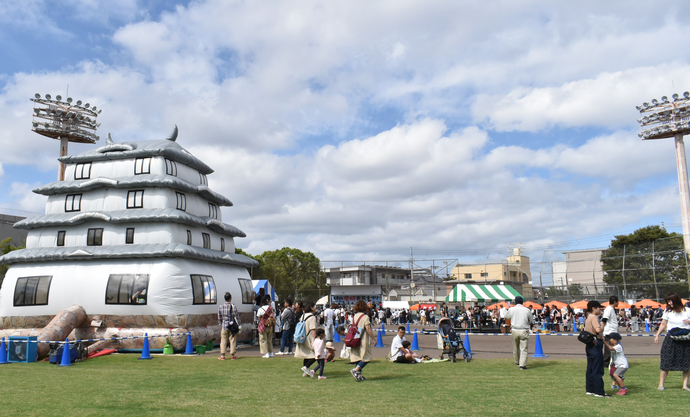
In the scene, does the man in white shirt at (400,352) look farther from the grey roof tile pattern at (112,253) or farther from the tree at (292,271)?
the tree at (292,271)

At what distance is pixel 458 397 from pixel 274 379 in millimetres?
4337

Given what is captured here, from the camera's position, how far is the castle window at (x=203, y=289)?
761 inches

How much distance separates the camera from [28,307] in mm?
19812

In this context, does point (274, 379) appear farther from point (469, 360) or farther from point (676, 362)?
point (676, 362)

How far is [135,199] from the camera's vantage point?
2053 cm

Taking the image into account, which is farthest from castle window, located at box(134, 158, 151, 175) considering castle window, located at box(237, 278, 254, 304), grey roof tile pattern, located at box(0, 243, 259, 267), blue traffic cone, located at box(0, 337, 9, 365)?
blue traffic cone, located at box(0, 337, 9, 365)

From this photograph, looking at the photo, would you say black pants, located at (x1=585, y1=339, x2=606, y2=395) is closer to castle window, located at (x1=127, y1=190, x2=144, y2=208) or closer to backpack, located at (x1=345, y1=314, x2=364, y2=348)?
backpack, located at (x1=345, y1=314, x2=364, y2=348)

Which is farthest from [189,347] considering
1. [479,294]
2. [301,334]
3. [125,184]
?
[479,294]

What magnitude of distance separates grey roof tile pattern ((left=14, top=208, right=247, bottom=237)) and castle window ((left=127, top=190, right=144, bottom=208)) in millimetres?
271

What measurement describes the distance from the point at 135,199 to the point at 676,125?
53490 mm

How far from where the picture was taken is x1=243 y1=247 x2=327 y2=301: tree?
6025cm

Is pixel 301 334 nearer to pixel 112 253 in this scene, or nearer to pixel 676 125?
pixel 112 253

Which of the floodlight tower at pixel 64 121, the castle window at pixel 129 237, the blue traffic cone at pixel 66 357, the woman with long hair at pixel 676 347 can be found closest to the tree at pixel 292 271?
the floodlight tower at pixel 64 121

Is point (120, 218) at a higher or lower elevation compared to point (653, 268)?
higher
